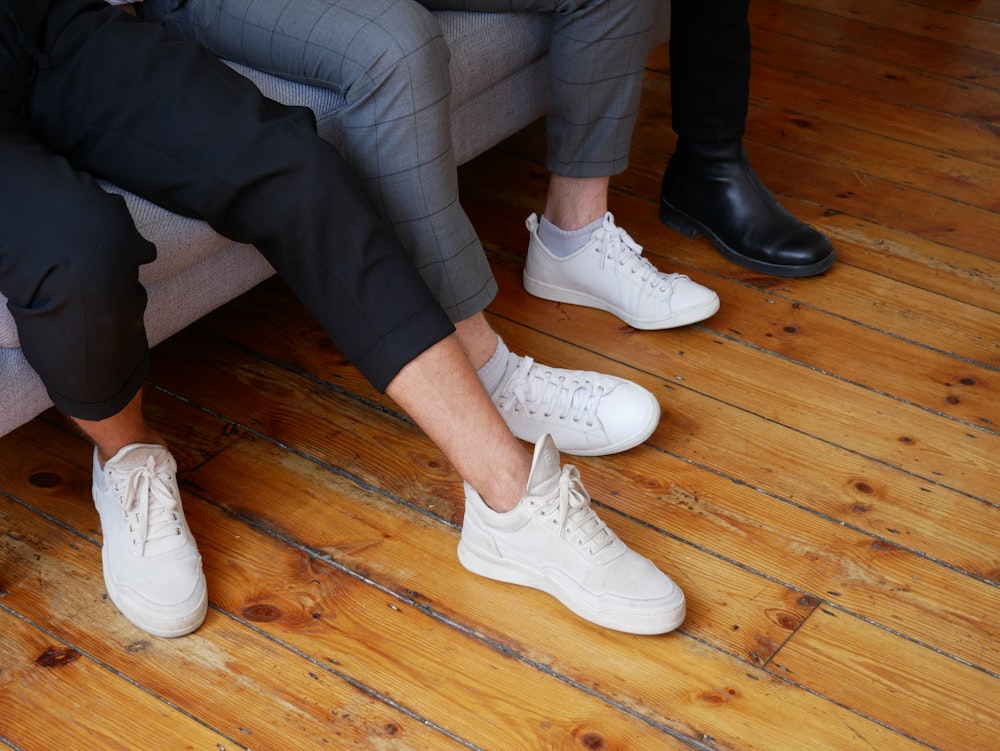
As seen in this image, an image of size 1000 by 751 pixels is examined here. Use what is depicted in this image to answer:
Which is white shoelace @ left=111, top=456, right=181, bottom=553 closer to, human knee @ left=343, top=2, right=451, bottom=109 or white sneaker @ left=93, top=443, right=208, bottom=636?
white sneaker @ left=93, top=443, right=208, bottom=636

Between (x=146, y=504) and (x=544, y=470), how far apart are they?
16.3 inches

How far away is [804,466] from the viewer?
1.33 metres

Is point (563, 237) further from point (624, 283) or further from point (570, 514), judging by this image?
point (570, 514)

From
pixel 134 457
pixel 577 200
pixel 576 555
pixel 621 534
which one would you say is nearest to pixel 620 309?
pixel 577 200

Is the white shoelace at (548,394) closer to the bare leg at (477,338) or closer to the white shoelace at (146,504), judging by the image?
the bare leg at (477,338)

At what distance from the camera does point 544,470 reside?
1.11 meters

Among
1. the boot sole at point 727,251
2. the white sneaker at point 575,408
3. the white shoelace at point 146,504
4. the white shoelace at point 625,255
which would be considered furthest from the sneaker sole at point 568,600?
the boot sole at point 727,251

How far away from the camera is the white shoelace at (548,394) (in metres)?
1.33

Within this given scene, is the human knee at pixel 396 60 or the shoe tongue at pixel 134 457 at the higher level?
the human knee at pixel 396 60

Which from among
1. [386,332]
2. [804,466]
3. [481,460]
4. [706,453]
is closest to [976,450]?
[804,466]

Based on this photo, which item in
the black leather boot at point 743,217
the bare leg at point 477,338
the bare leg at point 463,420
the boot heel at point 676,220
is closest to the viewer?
the bare leg at point 463,420

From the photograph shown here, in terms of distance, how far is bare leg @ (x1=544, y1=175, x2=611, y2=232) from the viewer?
1521 millimetres

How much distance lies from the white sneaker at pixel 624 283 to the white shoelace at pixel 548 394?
0.75 feet

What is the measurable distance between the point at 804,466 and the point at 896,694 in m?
0.33
